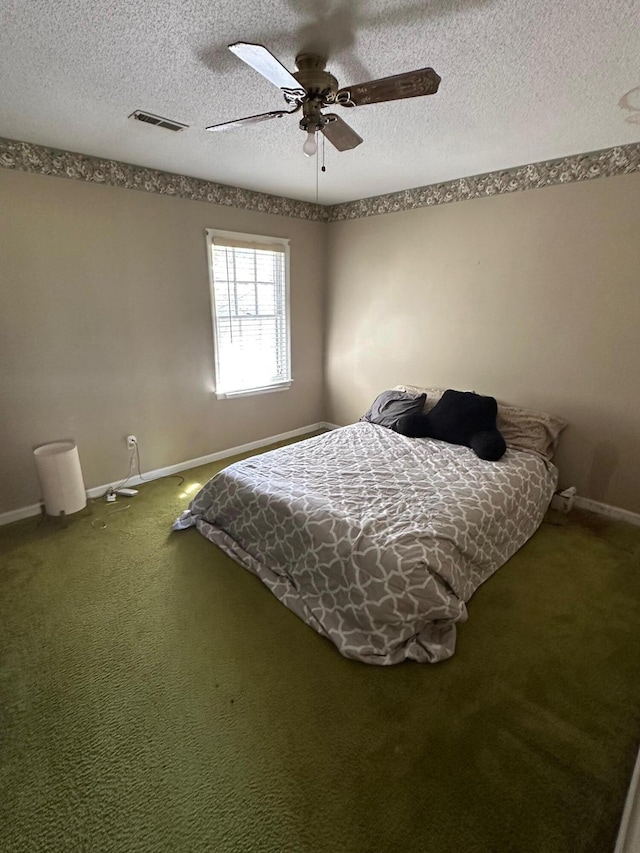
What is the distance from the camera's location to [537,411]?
3188 millimetres

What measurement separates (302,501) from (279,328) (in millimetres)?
2501

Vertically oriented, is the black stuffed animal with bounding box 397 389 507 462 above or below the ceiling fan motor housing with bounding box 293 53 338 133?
below

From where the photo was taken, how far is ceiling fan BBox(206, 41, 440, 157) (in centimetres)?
→ 135

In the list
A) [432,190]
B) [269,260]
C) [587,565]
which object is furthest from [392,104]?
[587,565]

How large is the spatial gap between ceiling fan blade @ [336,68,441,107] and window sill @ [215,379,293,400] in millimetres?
2734

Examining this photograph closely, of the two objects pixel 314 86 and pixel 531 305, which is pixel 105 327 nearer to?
pixel 314 86

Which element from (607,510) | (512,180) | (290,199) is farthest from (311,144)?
(607,510)

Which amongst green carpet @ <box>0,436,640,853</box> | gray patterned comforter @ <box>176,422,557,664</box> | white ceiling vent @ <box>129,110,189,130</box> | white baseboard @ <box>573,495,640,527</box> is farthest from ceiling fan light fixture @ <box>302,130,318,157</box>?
white baseboard @ <box>573,495,640,527</box>

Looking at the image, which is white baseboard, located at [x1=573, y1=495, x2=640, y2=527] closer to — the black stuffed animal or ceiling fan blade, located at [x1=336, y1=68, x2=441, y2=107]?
the black stuffed animal

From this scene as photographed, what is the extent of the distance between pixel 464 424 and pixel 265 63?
2.52 metres

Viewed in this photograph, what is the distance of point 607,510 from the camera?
308cm

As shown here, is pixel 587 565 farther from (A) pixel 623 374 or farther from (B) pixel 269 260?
(B) pixel 269 260

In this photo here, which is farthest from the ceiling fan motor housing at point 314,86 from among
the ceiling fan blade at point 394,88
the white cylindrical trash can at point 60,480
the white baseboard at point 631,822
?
the white baseboard at point 631,822

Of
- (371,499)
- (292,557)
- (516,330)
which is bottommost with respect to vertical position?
(292,557)
